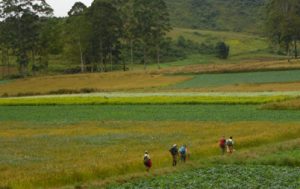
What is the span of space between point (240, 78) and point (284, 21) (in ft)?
108

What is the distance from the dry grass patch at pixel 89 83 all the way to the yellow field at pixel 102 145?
114ft

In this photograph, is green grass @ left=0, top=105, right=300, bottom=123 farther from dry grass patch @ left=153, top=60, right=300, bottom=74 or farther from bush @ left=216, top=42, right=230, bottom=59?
bush @ left=216, top=42, right=230, bottom=59

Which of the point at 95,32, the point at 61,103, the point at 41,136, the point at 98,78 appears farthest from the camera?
the point at 95,32

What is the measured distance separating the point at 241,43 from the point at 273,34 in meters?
45.9

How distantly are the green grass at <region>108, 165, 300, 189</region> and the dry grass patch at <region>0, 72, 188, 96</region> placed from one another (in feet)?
180

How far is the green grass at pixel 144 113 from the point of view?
50375 millimetres

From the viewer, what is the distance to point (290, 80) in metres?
76.9

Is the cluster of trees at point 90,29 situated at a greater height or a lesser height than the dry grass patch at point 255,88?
greater

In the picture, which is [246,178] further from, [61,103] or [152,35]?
[152,35]

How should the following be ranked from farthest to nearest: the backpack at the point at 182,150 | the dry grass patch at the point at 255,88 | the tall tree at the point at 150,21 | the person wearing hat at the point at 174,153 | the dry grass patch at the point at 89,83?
1. the tall tree at the point at 150,21
2. the dry grass patch at the point at 89,83
3. the dry grass patch at the point at 255,88
4. the backpack at the point at 182,150
5. the person wearing hat at the point at 174,153

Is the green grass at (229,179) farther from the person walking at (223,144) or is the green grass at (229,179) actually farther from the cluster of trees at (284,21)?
the cluster of trees at (284,21)

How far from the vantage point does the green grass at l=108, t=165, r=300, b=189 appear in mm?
24656

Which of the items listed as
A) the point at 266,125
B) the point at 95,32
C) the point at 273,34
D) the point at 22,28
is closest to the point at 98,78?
the point at 95,32

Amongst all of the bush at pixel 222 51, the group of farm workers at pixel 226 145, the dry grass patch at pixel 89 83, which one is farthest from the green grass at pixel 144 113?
the bush at pixel 222 51
